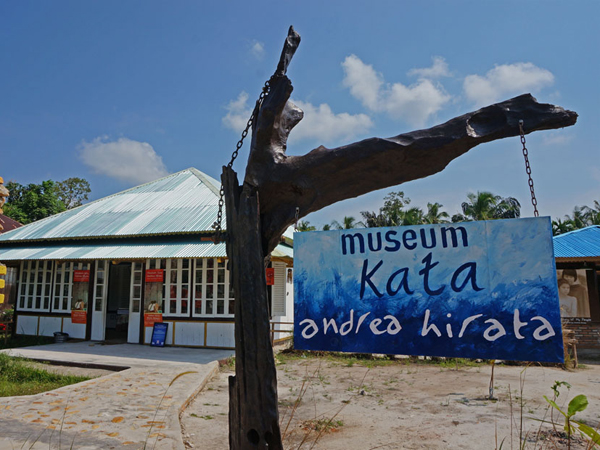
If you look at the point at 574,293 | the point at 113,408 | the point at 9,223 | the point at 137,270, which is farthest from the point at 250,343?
the point at 9,223

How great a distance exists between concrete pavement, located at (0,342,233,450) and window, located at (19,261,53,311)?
4.26 metres

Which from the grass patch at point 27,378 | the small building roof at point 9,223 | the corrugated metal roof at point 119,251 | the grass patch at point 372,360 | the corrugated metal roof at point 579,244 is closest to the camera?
the grass patch at point 27,378

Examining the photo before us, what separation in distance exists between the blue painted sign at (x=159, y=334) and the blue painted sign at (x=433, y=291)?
404 inches

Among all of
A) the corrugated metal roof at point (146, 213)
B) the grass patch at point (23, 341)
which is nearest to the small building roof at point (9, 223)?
the corrugated metal roof at point (146, 213)

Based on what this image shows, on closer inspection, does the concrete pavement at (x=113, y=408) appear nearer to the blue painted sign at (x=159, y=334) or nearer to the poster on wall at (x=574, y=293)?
the blue painted sign at (x=159, y=334)

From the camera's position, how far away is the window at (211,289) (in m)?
11.7

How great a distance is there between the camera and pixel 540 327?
2.16m

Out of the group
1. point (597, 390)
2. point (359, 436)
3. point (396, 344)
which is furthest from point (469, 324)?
point (597, 390)

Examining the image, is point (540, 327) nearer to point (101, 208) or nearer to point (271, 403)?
point (271, 403)

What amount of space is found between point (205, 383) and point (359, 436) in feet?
12.4

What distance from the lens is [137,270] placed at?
42.7 ft

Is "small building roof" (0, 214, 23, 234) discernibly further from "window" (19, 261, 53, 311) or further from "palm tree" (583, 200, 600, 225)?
"palm tree" (583, 200, 600, 225)

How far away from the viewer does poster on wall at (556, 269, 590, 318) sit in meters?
12.9

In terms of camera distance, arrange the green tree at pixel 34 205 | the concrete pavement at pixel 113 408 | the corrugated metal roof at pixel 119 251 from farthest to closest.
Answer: the green tree at pixel 34 205
the corrugated metal roof at pixel 119 251
the concrete pavement at pixel 113 408
